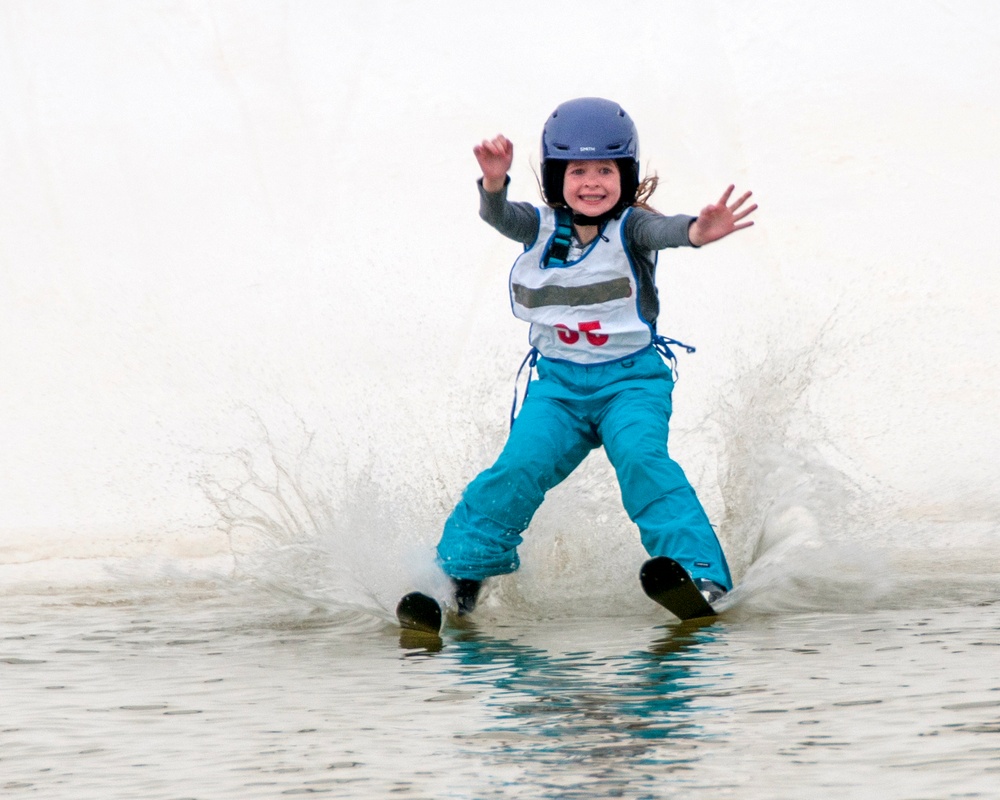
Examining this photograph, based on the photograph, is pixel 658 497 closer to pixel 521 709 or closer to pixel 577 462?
pixel 577 462

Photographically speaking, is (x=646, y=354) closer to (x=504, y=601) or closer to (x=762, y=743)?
(x=504, y=601)

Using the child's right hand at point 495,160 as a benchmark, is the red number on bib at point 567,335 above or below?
below

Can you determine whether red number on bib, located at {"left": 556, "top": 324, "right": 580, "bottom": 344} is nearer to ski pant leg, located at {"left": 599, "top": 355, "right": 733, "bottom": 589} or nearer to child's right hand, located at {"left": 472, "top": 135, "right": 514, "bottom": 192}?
ski pant leg, located at {"left": 599, "top": 355, "right": 733, "bottom": 589}

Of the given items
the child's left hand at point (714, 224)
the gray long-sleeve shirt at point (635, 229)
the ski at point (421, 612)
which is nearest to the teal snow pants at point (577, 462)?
the gray long-sleeve shirt at point (635, 229)

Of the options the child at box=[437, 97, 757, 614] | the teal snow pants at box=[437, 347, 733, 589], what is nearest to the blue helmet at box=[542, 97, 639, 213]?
the child at box=[437, 97, 757, 614]

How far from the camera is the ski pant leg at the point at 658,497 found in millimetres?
4879

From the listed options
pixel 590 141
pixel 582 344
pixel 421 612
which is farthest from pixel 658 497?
pixel 590 141

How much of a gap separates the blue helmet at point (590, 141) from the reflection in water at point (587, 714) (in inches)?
60.3

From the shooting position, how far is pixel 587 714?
3.39 m

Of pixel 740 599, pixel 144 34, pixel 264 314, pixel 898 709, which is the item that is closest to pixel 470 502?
pixel 740 599

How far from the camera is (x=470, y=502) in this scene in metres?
5.07

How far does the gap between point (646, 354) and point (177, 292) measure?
7499 millimetres

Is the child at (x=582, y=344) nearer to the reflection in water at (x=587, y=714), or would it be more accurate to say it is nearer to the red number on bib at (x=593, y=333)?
the red number on bib at (x=593, y=333)

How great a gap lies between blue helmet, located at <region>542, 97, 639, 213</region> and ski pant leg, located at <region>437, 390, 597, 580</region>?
717 mm
